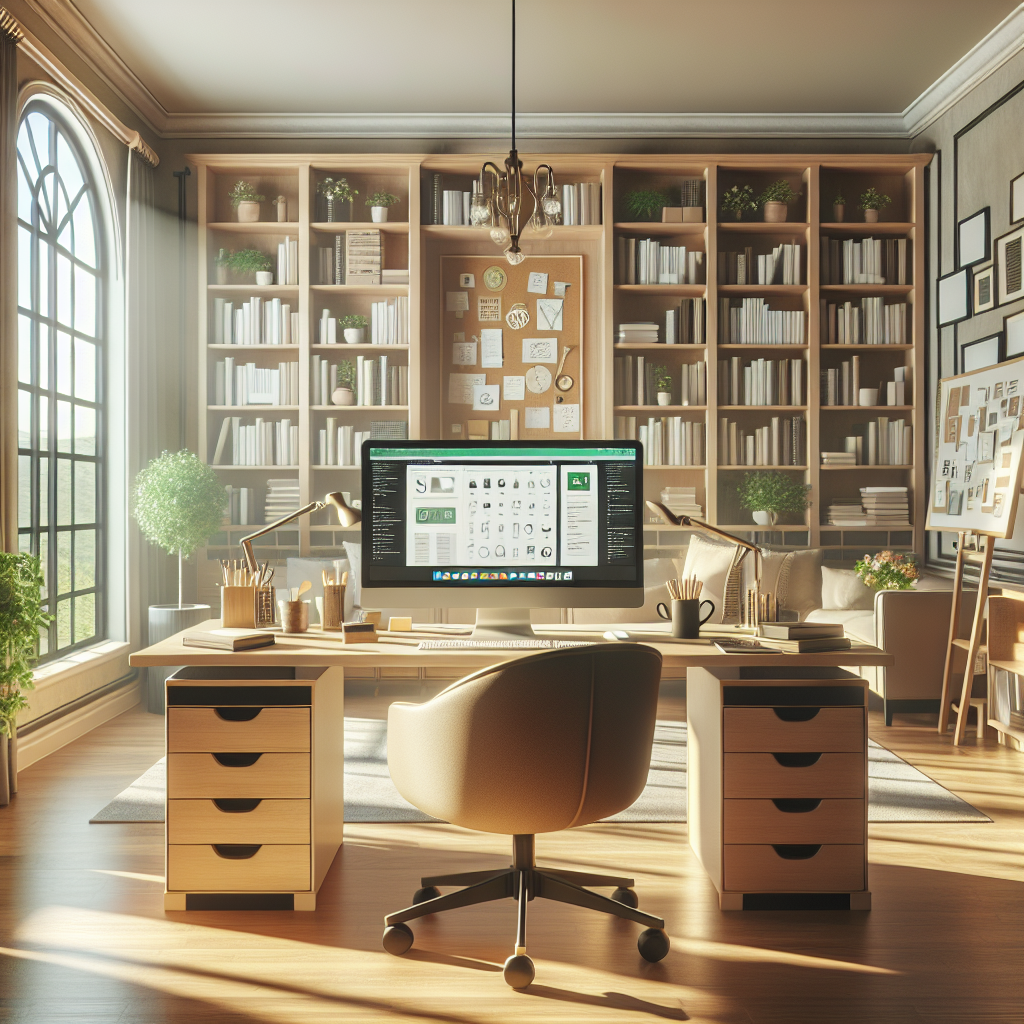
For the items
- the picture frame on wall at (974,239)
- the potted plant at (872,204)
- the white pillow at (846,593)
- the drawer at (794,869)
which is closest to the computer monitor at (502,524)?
the drawer at (794,869)

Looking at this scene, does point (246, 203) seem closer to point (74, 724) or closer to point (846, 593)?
point (74, 724)

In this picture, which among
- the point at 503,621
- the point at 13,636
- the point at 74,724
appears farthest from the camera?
the point at 74,724

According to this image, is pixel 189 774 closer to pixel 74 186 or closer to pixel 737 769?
pixel 737 769

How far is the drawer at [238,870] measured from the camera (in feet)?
7.64

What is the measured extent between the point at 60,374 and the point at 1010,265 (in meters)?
4.64

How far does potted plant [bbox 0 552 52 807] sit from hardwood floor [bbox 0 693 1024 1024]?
335mm

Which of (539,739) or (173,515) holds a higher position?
(173,515)

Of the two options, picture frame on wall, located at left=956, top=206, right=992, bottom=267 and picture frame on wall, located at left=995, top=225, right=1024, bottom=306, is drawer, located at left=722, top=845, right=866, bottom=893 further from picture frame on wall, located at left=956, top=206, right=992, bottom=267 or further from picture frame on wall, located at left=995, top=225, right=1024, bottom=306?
picture frame on wall, located at left=956, top=206, right=992, bottom=267

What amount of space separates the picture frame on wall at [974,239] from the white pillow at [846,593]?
1.79m

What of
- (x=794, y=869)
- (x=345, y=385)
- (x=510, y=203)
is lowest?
(x=794, y=869)

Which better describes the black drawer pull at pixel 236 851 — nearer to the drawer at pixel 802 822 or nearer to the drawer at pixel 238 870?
the drawer at pixel 238 870

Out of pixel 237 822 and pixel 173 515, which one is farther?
pixel 173 515

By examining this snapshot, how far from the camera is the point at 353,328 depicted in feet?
18.0

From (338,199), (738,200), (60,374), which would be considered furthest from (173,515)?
(738,200)
